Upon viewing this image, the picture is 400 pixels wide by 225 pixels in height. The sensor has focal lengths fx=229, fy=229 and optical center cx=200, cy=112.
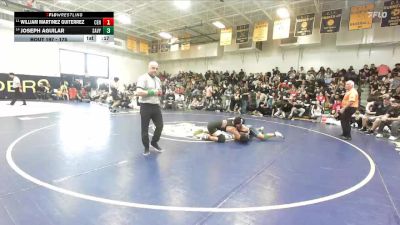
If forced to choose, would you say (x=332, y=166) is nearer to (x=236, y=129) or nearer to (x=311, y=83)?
(x=236, y=129)

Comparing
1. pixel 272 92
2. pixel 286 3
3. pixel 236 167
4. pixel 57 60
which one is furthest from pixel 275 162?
pixel 57 60

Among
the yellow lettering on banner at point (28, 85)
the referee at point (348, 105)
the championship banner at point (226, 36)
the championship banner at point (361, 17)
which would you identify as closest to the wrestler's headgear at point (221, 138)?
the referee at point (348, 105)

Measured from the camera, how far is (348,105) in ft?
22.3

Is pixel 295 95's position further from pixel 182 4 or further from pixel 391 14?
pixel 182 4

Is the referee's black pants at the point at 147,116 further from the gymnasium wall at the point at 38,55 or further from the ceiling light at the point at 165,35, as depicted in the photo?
the ceiling light at the point at 165,35

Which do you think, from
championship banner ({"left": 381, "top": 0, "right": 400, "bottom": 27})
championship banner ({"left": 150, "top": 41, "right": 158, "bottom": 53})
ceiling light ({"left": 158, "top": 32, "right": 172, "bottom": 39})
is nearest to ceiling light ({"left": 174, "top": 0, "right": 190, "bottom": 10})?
ceiling light ({"left": 158, "top": 32, "right": 172, "bottom": 39})

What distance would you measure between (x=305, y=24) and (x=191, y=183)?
13441 millimetres

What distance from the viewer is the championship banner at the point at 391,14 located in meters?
10.7

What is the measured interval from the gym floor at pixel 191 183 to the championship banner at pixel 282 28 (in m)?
10.3

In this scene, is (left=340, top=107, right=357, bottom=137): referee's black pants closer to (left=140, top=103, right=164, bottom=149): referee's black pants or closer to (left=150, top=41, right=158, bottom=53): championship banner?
(left=140, top=103, right=164, bottom=149): referee's black pants

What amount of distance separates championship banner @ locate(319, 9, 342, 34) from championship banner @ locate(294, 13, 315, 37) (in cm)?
61

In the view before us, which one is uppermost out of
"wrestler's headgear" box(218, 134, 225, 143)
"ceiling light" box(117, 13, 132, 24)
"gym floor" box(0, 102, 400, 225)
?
"ceiling light" box(117, 13, 132, 24)

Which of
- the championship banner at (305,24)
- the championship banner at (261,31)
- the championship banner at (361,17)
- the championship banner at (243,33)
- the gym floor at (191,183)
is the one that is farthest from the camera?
the championship banner at (243,33)

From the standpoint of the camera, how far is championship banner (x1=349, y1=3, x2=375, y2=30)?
37.4 feet
